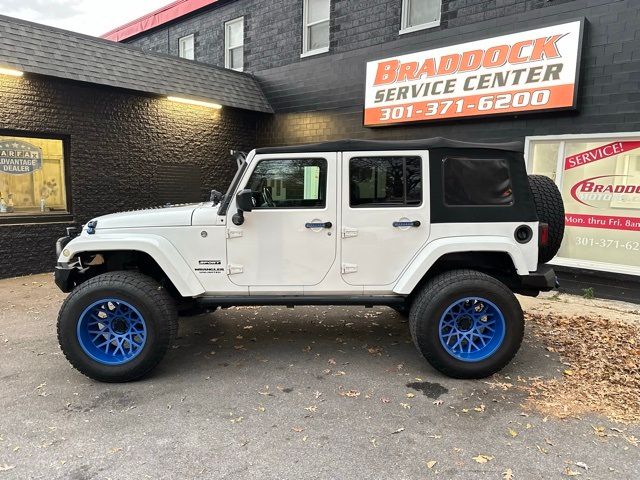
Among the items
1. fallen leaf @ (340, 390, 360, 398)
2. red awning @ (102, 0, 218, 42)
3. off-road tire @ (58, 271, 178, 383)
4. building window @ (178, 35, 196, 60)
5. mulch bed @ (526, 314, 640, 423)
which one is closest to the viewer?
mulch bed @ (526, 314, 640, 423)

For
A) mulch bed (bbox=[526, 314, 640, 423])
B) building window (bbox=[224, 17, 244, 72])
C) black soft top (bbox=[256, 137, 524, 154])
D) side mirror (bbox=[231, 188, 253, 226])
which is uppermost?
building window (bbox=[224, 17, 244, 72])

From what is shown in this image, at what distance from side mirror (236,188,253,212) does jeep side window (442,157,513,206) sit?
5.70 ft

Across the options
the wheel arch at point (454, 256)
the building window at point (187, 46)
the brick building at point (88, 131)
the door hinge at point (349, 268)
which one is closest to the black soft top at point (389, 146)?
the wheel arch at point (454, 256)

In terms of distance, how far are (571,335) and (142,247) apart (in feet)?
15.7

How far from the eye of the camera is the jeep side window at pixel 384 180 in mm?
3926

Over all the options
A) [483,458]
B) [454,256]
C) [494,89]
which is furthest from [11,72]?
[483,458]

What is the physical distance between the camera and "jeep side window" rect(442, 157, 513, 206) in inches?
155

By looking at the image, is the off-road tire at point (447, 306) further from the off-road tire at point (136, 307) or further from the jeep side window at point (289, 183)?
the off-road tire at point (136, 307)

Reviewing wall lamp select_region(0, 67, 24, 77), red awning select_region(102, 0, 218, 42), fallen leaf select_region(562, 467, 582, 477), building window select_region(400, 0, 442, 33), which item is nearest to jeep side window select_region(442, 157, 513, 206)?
fallen leaf select_region(562, 467, 582, 477)

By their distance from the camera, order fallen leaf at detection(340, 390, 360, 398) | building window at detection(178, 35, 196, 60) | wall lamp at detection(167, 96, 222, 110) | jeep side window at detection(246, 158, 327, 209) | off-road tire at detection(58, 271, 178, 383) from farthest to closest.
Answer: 1. building window at detection(178, 35, 196, 60)
2. wall lamp at detection(167, 96, 222, 110)
3. jeep side window at detection(246, 158, 327, 209)
4. off-road tire at detection(58, 271, 178, 383)
5. fallen leaf at detection(340, 390, 360, 398)

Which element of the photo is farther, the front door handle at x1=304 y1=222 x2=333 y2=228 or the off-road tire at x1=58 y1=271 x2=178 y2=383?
the front door handle at x1=304 y1=222 x2=333 y2=228

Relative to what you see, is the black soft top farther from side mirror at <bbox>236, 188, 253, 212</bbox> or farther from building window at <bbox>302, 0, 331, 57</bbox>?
building window at <bbox>302, 0, 331, 57</bbox>

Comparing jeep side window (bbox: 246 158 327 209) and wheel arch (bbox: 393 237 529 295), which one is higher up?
jeep side window (bbox: 246 158 327 209)

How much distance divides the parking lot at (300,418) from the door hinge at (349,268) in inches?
37.7
